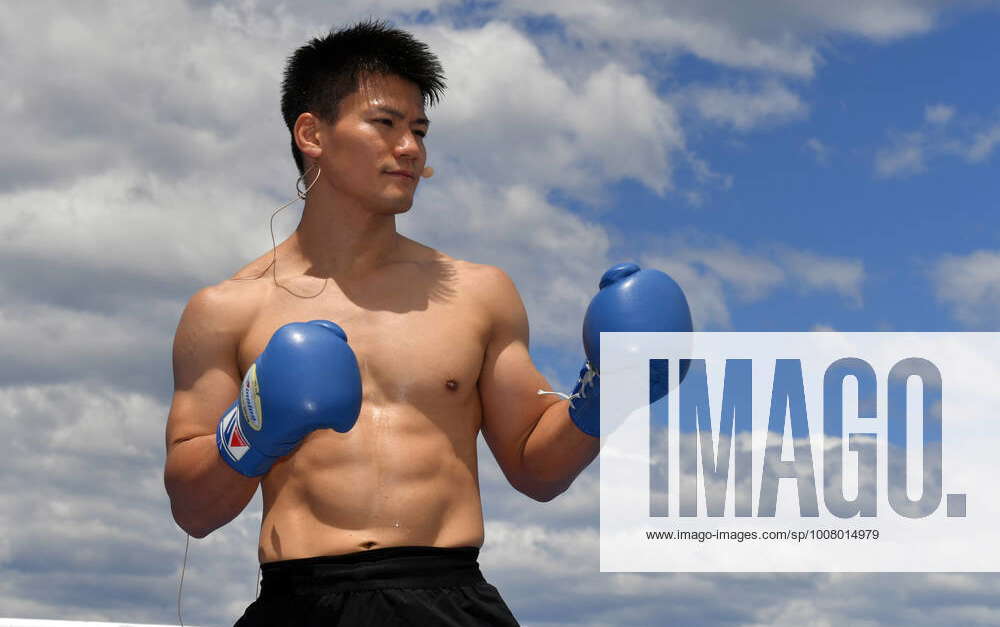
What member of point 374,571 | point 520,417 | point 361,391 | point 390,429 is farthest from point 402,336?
point 374,571

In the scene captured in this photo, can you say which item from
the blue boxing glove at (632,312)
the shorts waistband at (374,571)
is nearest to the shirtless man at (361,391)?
the shorts waistband at (374,571)

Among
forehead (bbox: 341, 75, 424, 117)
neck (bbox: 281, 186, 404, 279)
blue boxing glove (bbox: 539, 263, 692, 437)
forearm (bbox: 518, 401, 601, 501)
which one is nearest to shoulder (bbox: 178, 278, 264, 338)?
neck (bbox: 281, 186, 404, 279)

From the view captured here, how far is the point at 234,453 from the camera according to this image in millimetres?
3883

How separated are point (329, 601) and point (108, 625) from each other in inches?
52.9

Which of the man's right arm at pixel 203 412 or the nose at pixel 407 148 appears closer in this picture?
the man's right arm at pixel 203 412

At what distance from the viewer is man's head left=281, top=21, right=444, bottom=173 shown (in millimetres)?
4617

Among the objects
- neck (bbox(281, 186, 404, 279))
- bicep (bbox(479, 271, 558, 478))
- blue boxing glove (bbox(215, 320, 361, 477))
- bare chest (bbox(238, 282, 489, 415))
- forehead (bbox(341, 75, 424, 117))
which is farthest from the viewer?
neck (bbox(281, 186, 404, 279))

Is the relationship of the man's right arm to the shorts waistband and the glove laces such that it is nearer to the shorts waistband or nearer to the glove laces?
the shorts waistband

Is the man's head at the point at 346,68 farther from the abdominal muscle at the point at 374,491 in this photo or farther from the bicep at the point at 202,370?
the abdominal muscle at the point at 374,491

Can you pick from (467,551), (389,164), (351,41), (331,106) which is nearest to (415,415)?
(467,551)

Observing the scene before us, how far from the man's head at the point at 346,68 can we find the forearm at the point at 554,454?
4.59 feet

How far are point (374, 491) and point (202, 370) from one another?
85 cm

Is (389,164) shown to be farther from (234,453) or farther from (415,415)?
(234,453)

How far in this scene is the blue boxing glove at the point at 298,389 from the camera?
11.7 ft
